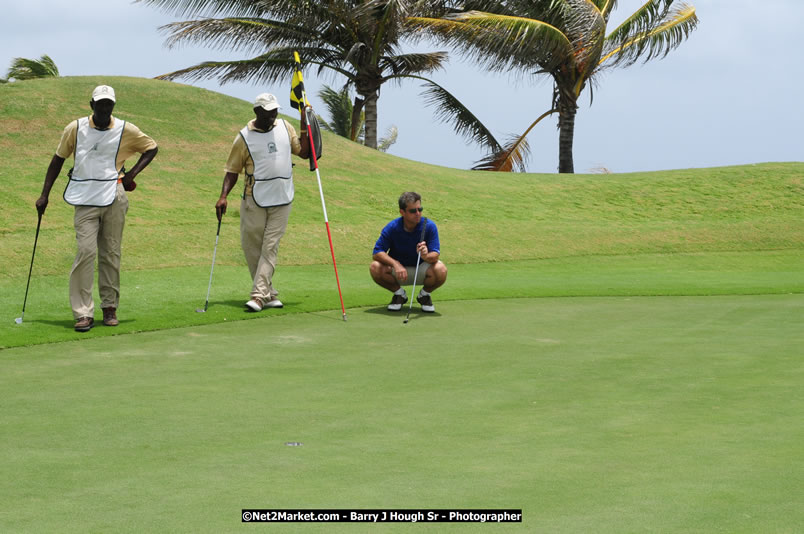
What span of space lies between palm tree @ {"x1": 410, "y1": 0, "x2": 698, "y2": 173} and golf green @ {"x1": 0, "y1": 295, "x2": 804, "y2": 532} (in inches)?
998

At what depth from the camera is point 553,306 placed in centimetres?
1170

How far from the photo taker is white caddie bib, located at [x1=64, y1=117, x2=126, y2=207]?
9641mm

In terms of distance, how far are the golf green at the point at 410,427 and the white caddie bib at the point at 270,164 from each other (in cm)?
205

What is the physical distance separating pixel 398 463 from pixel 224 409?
168 centimetres

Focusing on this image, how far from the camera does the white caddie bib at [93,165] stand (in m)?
9.64

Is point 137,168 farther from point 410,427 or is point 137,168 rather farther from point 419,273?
point 410,427

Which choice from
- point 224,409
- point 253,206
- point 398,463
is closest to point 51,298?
point 253,206

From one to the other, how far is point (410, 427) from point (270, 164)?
20.0 ft

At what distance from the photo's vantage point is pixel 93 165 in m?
9.66

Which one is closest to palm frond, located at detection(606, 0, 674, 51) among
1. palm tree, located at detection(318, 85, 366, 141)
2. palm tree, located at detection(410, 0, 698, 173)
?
palm tree, located at detection(410, 0, 698, 173)

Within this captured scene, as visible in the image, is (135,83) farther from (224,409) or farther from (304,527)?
(304,527)

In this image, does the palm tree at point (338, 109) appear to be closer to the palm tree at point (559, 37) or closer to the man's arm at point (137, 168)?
the palm tree at point (559, 37)

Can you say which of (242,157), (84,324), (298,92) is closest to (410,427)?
(84,324)

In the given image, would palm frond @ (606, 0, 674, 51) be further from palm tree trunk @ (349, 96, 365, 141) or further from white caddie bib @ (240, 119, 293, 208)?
white caddie bib @ (240, 119, 293, 208)
